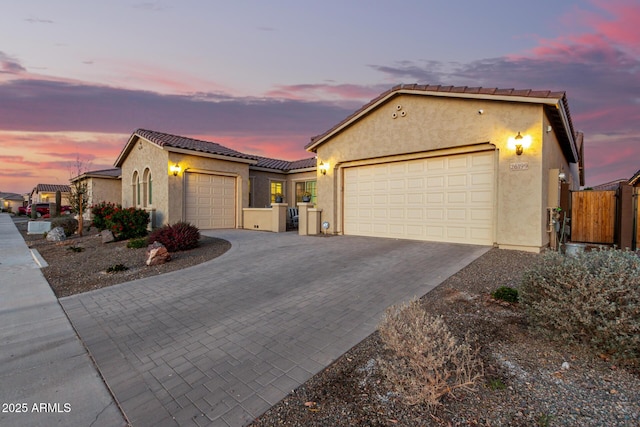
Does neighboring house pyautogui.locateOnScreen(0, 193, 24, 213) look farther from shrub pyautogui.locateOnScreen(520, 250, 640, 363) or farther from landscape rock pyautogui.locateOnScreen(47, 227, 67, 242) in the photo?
shrub pyautogui.locateOnScreen(520, 250, 640, 363)

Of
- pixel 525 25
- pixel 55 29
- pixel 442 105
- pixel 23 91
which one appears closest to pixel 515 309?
pixel 442 105

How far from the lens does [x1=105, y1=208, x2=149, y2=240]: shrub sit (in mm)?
11289

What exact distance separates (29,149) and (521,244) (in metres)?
32.4

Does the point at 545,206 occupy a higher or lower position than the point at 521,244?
higher

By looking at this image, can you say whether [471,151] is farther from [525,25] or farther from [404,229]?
[525,25]

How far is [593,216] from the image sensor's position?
A: 9.88 meters

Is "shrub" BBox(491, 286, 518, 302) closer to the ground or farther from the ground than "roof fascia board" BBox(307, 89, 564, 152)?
closer to the ground

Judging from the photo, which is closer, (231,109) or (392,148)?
(392,148)

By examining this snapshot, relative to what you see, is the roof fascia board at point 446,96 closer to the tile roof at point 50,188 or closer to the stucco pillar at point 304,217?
the stucco pillar at point 304,217

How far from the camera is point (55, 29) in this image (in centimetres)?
986

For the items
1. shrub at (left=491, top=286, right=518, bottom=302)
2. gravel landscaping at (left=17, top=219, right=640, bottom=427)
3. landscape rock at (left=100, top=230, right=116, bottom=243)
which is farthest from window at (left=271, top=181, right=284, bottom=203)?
gravel landscaping at (left=17, top=219, right=640, bottom=427)

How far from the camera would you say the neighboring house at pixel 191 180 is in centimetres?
1380

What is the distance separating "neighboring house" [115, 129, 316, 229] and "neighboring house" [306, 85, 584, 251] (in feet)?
19.7

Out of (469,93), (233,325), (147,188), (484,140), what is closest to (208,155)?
(147,188)
